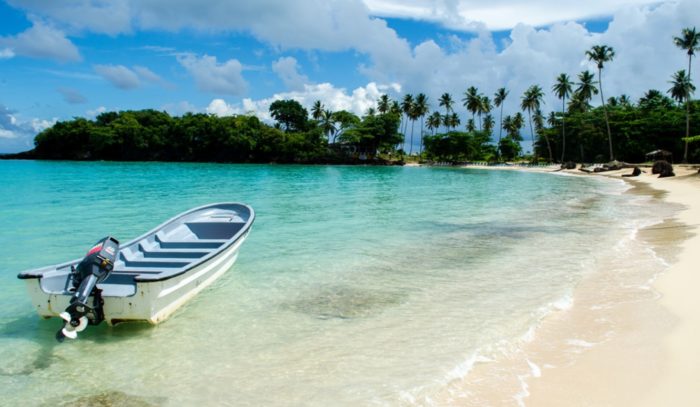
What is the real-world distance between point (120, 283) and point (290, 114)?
112 meters

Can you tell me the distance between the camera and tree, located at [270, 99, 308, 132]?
116875 mm

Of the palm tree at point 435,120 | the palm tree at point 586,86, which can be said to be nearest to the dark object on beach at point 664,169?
the palm tree at point 586,86

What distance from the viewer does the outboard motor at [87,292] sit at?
20.5 ft

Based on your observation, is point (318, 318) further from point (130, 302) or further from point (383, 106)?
point (383, 106)

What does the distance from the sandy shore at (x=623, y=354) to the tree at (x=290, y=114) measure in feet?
370

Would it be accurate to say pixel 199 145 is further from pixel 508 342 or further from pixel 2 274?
pixel 508 342

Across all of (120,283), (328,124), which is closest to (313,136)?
(328,124)

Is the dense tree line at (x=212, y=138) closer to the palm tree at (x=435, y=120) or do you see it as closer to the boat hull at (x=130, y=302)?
the palm tree at (x=435, y=120)

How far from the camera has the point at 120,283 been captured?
26.2 ft

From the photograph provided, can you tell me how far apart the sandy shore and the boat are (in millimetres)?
4762

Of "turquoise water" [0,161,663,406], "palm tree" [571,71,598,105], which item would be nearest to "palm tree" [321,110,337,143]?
"palm tree" [571,71,598,105]

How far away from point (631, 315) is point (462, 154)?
100204 millimetres

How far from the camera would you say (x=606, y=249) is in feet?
40.8

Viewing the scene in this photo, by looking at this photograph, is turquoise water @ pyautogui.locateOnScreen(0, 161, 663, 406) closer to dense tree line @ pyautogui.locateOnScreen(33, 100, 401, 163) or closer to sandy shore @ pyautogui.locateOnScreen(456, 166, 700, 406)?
sandy shore @ pyautogui.locateOnScreen(456, 166, 700, 406)
